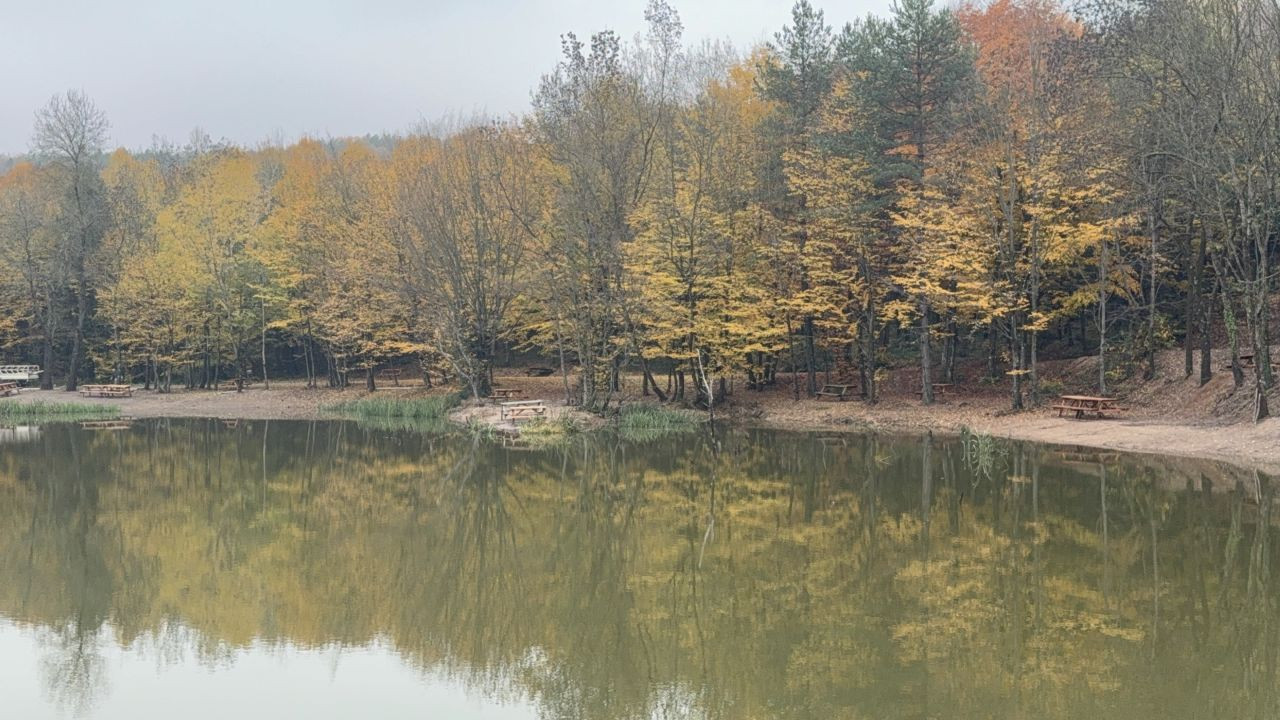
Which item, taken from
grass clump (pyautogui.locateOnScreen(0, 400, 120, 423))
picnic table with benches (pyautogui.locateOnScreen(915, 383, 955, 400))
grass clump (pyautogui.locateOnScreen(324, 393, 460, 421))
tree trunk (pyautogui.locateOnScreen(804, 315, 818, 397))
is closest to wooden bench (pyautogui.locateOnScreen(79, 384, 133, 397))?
grass clump (pyautogui.locateOnScreen(0, 400, 120, 423))

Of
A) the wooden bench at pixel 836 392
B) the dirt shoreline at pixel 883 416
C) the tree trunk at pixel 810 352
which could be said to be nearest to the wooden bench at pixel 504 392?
the dirt shoreline at pixel 883 416

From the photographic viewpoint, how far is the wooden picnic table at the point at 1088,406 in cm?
2648

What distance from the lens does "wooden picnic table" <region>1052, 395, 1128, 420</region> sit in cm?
2648

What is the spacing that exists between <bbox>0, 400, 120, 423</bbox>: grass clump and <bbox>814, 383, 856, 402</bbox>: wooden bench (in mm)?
28380

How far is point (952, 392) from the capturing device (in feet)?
108

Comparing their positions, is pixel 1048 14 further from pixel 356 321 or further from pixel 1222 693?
pixel 1222 693

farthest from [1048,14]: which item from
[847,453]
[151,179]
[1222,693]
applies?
[151,179]

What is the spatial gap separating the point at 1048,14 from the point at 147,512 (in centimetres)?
3454

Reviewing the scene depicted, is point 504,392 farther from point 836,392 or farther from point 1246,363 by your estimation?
point 1246,363

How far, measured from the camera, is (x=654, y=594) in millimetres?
11414

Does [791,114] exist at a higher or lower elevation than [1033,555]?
higher

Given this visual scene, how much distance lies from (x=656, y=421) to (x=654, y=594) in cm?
2040

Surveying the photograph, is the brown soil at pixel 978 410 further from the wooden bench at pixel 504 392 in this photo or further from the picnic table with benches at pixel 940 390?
the wooden bench at pixel 504 392

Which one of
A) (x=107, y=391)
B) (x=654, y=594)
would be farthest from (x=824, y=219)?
(x=107, y=391)
